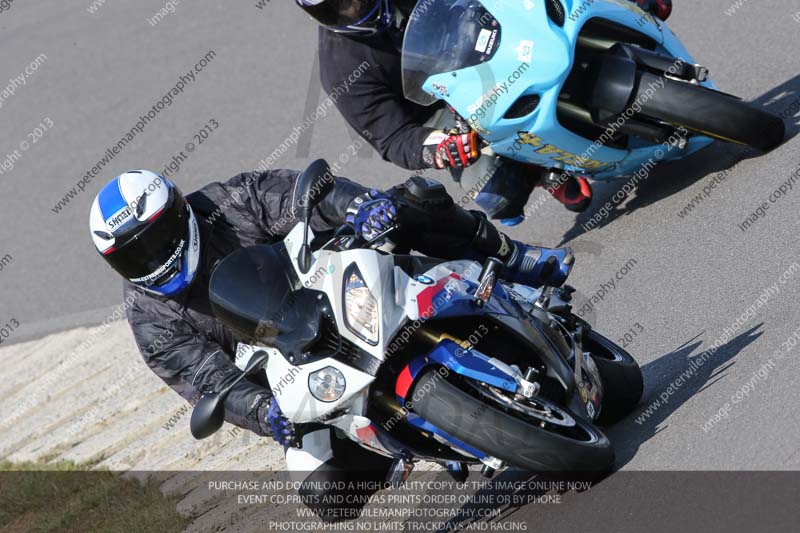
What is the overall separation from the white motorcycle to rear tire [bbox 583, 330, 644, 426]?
34 centimetres

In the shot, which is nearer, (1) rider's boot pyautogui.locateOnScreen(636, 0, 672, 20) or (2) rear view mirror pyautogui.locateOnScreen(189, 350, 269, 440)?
(2) rear view mirror pyautogui.locateOnScreen(189, 350, 269, 440)

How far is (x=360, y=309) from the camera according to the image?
4.28 m

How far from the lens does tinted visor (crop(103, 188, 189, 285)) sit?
528cm

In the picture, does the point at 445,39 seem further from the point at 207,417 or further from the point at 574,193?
the point at 207,417

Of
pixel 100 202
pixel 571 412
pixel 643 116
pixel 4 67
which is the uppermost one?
pixel 643 116

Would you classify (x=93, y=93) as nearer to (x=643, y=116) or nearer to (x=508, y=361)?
(x=643, y=116)

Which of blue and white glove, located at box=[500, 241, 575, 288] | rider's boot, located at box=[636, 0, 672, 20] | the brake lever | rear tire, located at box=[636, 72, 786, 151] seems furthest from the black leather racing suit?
rider's boot, located at box=[636, 0, 672, 20]

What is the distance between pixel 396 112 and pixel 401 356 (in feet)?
9.48

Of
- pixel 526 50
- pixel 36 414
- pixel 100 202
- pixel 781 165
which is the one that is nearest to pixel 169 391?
pixel 36 414

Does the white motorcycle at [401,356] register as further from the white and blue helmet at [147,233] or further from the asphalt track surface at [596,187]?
the white and blue helmet at [147,233]

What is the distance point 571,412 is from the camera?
15.3 ft

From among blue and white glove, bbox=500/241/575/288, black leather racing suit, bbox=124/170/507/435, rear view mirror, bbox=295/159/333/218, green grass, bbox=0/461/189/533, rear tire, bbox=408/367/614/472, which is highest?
rear view mirror, bbox=295/159/333/218

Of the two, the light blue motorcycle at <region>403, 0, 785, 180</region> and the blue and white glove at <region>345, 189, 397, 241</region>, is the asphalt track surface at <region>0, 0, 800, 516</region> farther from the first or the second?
the blue and white glove at <region>345, 189, 397, 241</region>

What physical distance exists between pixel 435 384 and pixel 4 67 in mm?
9643
